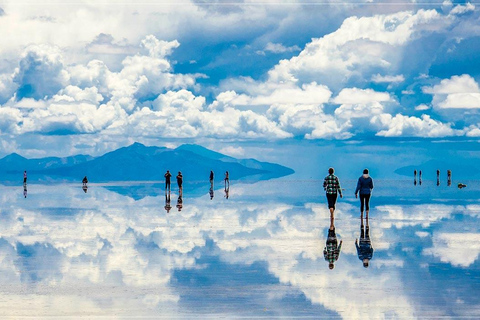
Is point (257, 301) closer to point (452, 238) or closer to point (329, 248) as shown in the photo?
point (329, 248)

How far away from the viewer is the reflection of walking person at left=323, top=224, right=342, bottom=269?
20.1 metres

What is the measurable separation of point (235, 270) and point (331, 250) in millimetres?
5008

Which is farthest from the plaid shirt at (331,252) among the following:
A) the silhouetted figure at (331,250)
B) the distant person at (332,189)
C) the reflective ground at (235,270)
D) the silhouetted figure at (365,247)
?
the distant person at (332,189)

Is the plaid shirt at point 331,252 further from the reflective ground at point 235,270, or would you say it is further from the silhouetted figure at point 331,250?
the reflective ground at point 235,270

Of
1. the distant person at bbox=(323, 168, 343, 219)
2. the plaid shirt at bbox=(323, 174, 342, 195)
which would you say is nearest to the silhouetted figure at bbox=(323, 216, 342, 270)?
the distant person at bbox=(323, 168, 343, 219)

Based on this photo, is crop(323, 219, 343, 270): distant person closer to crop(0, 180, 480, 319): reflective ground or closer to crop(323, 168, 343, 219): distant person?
crop(0, 180, 480, 319): reflective ground

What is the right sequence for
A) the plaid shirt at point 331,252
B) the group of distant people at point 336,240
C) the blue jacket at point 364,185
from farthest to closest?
1. the blue jacket at point 364,185
2. the group of distant people at point 336,240
3. the plaid shirt at point 331,252

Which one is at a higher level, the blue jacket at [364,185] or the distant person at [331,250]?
the blue jacket at [364,185]

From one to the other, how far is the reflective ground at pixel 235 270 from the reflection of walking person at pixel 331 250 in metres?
0.19

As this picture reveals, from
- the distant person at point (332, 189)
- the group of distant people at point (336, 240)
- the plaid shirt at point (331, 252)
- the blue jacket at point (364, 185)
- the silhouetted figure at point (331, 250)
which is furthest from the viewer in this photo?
the blue jacket at point (364, 185)

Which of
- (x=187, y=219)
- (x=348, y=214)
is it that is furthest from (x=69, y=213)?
(x=348, y=214)

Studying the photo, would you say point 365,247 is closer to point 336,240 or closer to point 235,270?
point 336,240

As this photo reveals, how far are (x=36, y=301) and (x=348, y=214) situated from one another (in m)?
26.6

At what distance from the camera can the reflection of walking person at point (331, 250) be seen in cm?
2007
